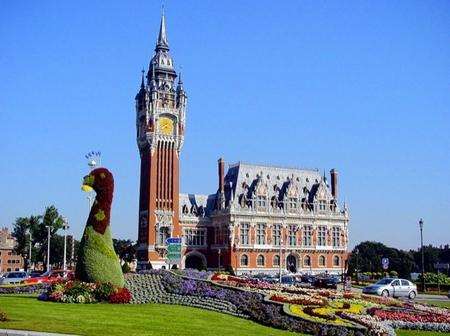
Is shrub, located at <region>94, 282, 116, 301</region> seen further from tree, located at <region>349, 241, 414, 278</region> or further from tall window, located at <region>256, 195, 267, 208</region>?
tree, located at <region>349, 241, 414, 278</region>

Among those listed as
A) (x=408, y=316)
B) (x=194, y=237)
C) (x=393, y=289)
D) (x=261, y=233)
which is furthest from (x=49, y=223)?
(x=408, y=316)

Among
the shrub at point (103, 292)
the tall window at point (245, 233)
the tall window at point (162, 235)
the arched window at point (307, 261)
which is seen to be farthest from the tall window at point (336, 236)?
the shrub at point (103, 292)

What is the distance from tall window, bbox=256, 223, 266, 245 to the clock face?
775 inches

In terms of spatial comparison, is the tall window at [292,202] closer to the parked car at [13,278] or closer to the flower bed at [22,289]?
the parked car at [13,278]

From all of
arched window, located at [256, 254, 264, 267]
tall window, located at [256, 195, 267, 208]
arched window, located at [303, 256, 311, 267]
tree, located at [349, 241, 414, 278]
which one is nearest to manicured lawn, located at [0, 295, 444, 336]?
arched window, located at [256, 254, 264, 267]

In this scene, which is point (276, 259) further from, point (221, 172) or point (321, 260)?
point (221, 172)

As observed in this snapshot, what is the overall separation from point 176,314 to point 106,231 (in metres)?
7.21

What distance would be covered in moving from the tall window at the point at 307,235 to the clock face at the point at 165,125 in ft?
87.1

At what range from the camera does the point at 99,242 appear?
28.2m

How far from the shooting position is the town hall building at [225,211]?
86.8m

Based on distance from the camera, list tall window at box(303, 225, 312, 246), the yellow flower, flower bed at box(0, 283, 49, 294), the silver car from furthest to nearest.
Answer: tall window at box(303, 225, 312, 246) → the silver car → flower bed at box(0, 283, 49, 294) → the yellow flower

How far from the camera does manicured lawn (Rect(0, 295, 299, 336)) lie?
1795 cm

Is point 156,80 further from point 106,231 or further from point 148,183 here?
point 106,231

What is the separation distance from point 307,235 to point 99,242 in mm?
69850
